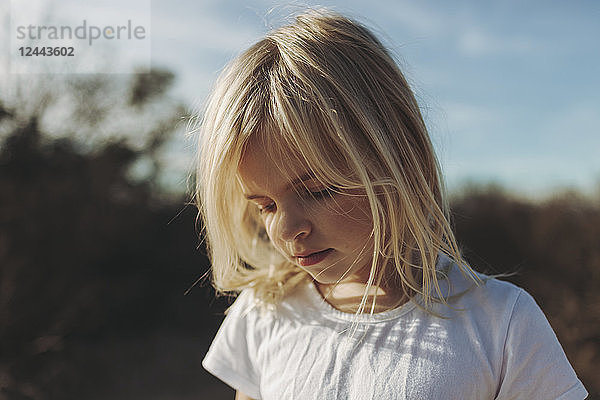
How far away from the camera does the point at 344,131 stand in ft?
2.72

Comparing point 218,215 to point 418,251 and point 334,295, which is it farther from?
point 418,251

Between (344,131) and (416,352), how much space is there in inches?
14.1

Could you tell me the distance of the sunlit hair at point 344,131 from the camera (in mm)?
835

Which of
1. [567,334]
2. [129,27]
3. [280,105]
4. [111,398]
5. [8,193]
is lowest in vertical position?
[111,398]

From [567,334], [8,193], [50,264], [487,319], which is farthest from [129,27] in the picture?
[567,334]

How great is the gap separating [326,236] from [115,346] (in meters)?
2.75

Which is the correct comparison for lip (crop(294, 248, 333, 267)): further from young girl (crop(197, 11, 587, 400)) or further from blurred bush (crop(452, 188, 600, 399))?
blurred bush (crop(452, 188, 600, 399))

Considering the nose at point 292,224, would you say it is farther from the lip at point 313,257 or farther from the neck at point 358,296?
the neck at point 358,296

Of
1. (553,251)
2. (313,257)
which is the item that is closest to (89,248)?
(553,251)

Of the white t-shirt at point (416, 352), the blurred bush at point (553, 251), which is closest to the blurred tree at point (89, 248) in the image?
the blurred bush at point (553, 251)

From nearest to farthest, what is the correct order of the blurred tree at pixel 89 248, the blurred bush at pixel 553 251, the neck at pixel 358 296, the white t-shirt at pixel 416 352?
the white t-shirt at pixel 416 352 < the neck at pixel 358 296 < the blurred bush at pixel 553 251 < the blurred tree at pixel 89 248

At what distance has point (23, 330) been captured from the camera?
8.96 feet

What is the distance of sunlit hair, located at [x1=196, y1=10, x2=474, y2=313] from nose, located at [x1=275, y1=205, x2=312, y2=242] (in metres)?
0.07

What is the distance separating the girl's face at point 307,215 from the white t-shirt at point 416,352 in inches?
5.1
